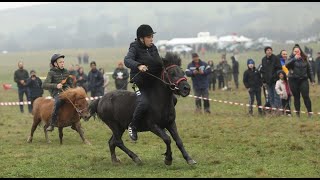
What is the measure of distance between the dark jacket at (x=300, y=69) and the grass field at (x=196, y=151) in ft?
4.32

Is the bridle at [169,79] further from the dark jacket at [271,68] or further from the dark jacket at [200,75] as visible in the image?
the dark jacket at [200,75]

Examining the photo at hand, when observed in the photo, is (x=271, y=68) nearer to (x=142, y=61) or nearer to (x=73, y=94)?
(x=73, y=94)

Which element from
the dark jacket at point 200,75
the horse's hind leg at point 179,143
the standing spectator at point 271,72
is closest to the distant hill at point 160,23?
the dark jacket at point 200,75

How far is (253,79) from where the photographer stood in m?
19.9

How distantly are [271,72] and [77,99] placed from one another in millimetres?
7662

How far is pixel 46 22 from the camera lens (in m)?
186

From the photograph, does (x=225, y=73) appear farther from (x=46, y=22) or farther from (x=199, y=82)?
(x=46, y=22)

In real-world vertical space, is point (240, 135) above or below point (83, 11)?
below

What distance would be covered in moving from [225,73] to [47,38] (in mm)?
124051

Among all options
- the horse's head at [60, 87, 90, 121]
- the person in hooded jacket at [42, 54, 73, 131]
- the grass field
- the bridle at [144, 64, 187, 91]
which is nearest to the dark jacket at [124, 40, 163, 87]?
the bridle at [144, 64, 187, 91]

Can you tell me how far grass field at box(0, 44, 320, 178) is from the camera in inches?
372

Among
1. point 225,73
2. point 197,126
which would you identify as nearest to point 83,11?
point 225,73

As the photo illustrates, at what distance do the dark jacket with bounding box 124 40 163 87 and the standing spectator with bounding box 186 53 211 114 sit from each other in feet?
30.7

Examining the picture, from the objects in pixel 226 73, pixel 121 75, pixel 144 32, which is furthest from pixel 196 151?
pixel 226 73
